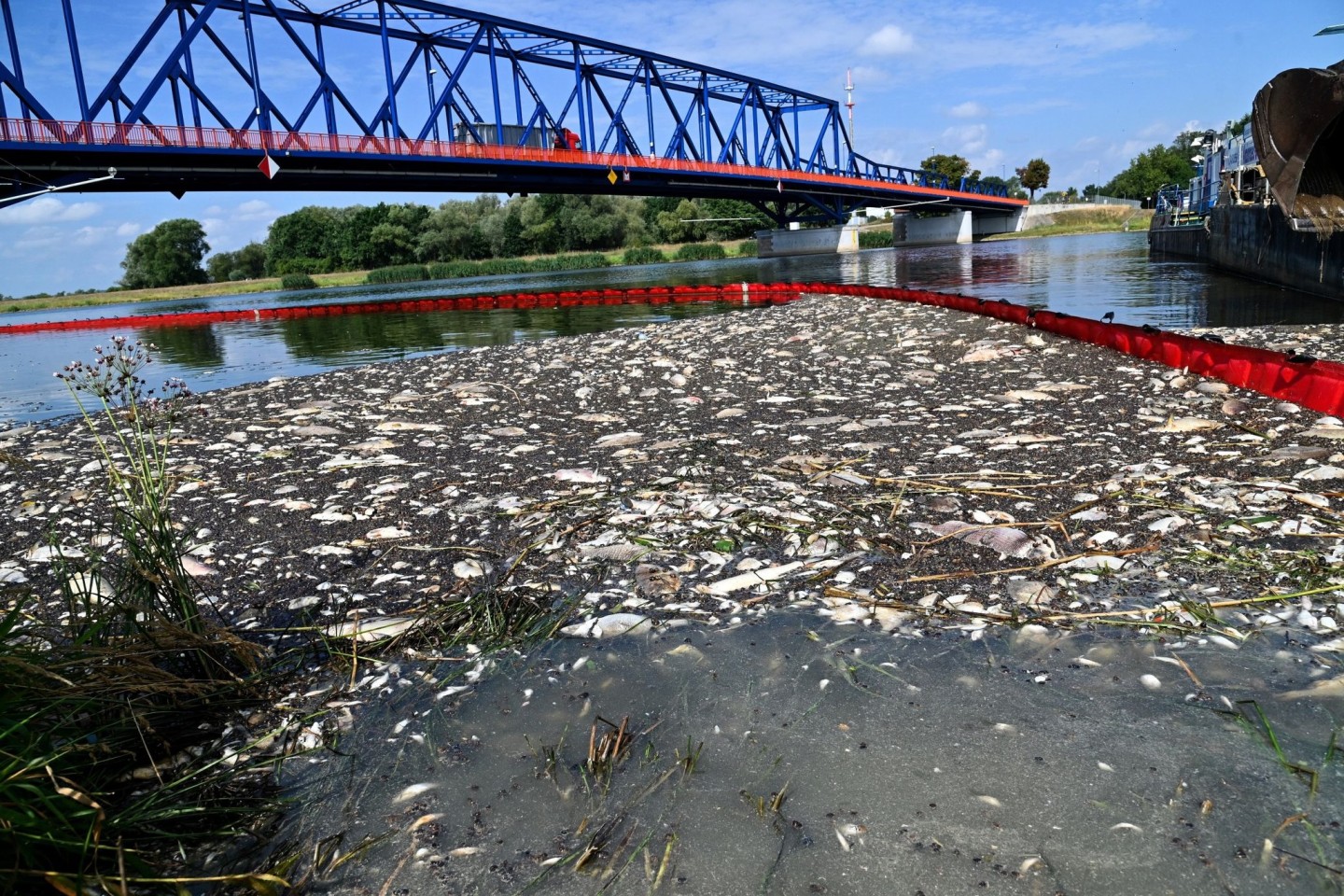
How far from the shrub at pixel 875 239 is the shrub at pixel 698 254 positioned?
2070cm

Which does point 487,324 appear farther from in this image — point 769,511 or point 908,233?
point 908,233

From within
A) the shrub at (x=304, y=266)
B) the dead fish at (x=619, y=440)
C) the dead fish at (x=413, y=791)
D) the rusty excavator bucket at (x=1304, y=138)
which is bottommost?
the dead fish at (x=413, y=791)

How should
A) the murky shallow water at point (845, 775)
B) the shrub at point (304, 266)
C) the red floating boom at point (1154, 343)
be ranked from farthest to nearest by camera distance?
the shrub at point (304, 266)
the red floating boom at point (1154, 343)
the murky shallow water at point (845, 775)

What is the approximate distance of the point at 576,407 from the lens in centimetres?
823

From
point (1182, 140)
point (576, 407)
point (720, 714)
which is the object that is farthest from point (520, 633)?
point (1182, 140)

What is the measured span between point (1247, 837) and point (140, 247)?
483 feet

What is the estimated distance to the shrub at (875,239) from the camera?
98.9 metres

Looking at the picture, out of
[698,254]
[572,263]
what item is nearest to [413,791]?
[572,263]

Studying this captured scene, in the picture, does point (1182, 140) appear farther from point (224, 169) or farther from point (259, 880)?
point (259, 880)

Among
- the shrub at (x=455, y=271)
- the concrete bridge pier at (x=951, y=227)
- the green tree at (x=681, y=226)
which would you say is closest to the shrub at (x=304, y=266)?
the shrub at (x=455, y=271)

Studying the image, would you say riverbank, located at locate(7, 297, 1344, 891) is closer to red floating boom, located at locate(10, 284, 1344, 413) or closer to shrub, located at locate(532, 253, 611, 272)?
red floating boom, located at locate(10, 284, 1344, 413)

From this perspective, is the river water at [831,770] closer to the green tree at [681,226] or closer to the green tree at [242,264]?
the green tree at [681,226]

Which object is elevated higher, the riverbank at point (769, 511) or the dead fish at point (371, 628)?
the riverbank at point (769, 511)

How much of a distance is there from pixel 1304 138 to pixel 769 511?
39.9 feet
